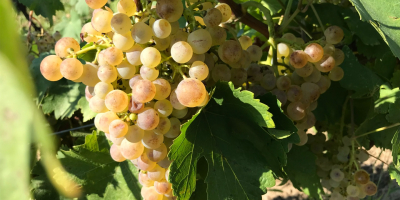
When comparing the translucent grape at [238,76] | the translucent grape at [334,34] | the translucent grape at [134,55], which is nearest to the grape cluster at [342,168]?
the translucent grape at [334,34]

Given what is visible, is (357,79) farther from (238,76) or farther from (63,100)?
(63,100)

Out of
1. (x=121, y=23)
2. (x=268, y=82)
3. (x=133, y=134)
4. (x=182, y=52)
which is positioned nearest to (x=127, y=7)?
(x=121, y=23)

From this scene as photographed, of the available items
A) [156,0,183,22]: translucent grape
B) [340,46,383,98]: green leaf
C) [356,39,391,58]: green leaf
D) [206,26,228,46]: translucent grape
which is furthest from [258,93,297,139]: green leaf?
[356,39,391,58]: green leaf

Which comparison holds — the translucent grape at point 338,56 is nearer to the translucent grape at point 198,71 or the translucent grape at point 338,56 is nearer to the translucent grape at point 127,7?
the translucent grape at point 198,71

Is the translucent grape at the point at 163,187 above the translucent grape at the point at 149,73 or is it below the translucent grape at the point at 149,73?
below

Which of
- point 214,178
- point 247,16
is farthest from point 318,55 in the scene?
point 214,178

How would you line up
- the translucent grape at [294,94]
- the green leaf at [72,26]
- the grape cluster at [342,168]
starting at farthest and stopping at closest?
1. the green leaf at [72,26]
2. the grape cluster at [342,168]
3. the translucent grape at [294,94]
